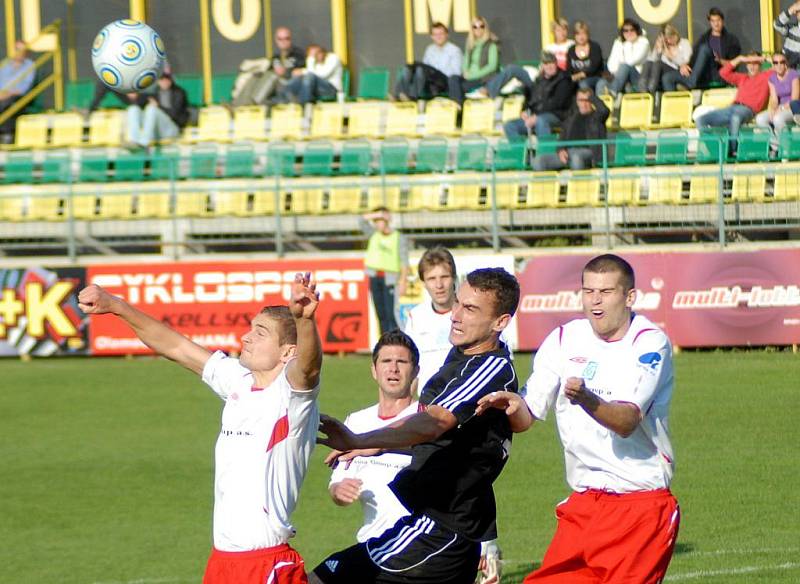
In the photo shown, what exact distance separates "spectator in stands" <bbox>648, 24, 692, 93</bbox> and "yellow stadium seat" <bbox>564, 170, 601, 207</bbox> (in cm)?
307

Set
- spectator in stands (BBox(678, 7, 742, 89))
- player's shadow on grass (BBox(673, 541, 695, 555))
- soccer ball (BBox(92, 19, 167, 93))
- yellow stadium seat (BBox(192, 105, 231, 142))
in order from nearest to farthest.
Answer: player's shadow on grass (BBox(673, 541, 695, 555)) < soccer ball (BBox(92, 19, 167, 93)) < spectator in stands (BBox(678, 7, 742, 89)) < yellow stadium seat (BBox(192, 105, 231, 142))

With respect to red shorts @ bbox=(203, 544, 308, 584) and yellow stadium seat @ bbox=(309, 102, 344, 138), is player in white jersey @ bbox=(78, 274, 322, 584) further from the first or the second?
yellow stadium seat @ bbox=(309, 102, 344, 138)

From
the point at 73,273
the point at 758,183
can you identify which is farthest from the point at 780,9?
the point at 73,273

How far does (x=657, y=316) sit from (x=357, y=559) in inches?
473

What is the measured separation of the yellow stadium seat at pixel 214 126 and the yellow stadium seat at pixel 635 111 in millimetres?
6912

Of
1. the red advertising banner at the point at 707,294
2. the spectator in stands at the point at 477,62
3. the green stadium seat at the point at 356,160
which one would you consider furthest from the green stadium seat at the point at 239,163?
the red advertising banner at the point at 707,294

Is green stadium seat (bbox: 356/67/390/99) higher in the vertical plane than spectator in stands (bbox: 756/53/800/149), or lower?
higher

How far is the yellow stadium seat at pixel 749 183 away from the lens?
1805 cm

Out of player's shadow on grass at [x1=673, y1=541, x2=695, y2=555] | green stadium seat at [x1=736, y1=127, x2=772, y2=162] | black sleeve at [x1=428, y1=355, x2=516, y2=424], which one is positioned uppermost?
green stadium seat at [x1=736, y1=127, x2=772, y2=162]

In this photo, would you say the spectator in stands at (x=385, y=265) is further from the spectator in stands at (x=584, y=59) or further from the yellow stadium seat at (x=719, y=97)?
the yellow stadium seat at (x=719, y=97)

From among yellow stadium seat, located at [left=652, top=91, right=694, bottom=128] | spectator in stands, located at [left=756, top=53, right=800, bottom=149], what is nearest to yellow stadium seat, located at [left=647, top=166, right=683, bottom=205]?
spectator in stands, located at [left=756, top=53, right=800, bottom=149]

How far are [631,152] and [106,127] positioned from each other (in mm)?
10254

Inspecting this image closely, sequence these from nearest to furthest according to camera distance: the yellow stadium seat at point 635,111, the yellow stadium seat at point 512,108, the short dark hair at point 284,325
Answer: the short dark hair at point 284,325 < the yellow stadium seat at point 635,111 < the yellow stadium seat at point 512,108

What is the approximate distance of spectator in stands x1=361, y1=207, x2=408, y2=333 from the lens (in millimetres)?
17328
